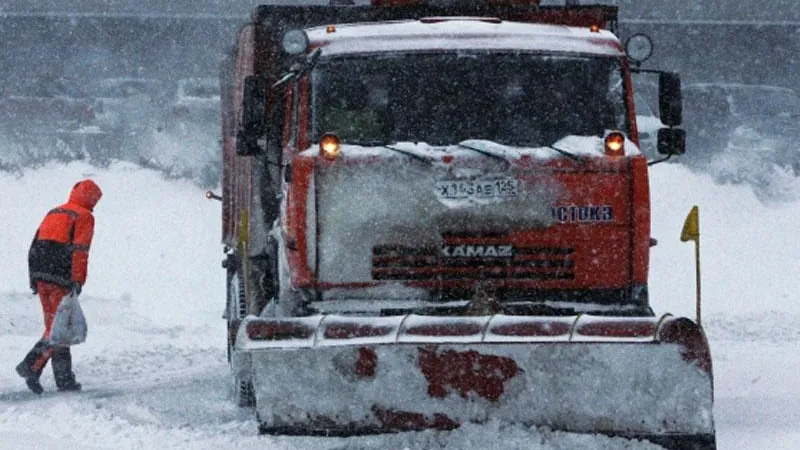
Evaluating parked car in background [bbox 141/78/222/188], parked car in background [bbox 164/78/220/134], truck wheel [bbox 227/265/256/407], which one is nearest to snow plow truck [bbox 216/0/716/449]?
truck wheel [bbox 227/265/256/407]

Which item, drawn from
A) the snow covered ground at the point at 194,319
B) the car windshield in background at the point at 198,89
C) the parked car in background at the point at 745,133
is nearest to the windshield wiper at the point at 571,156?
the snow covered ground at the point at 194,319

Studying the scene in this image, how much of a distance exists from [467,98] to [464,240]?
83cm

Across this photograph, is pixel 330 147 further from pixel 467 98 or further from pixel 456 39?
pixel 456 39

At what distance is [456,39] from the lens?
8.77 metres

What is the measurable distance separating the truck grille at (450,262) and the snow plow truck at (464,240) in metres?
0.01

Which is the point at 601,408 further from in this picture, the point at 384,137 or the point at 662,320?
the point at 384,137

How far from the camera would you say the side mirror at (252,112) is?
888cm

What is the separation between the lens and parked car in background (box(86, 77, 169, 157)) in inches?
1001

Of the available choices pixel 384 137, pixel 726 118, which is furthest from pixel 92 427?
→ pixel 726 118

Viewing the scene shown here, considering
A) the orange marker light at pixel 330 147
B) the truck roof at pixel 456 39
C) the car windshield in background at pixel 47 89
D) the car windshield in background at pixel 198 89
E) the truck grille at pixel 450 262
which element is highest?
the car windshield in background at pixel 47 89

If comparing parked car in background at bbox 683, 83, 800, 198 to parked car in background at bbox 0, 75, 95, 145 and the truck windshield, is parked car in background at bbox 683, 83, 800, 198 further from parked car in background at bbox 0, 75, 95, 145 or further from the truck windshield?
the truck windshield

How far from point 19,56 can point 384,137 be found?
24.4 meters

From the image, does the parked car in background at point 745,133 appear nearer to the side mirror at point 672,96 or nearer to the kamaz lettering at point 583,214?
the side mirror at point 672,96

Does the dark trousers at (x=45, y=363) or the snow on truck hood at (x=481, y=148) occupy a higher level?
the snow on truck hood at (x=481, y=148)
